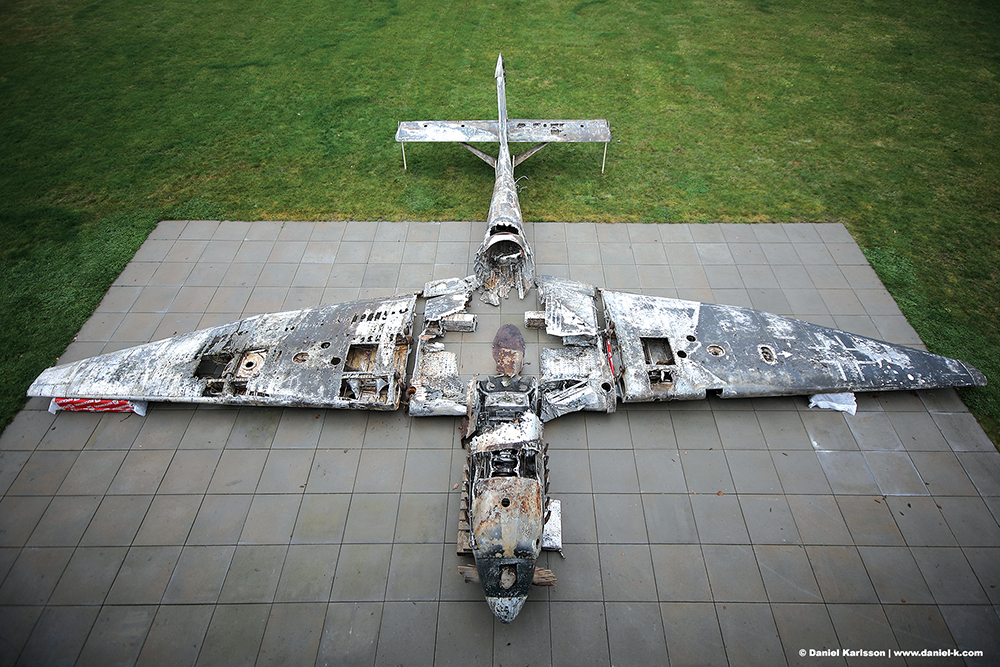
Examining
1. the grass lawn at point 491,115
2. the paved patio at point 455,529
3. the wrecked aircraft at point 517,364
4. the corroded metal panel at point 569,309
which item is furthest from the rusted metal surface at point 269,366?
the corroded metal panel at point 569,309

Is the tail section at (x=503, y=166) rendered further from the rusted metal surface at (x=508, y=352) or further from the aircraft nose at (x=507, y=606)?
the aircraft nose at (x=507, y=606)

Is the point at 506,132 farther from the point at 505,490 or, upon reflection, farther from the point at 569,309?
the point at 505,490

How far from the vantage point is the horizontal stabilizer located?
12.2 m

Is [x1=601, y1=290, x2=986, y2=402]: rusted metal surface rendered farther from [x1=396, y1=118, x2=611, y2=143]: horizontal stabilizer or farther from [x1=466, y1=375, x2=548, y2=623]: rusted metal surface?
[x1=396, y1=118, x2=611, y2=143]: horizontal stabilizer

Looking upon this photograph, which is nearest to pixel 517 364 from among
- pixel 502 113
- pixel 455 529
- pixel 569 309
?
pixel 569 309

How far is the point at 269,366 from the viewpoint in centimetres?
795

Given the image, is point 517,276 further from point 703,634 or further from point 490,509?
point 703,634

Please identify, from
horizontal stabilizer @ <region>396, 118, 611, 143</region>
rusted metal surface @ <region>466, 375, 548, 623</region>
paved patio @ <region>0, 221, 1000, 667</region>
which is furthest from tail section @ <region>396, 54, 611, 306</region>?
rusted metal surface @ <region>466, 375, 548, 623</region>

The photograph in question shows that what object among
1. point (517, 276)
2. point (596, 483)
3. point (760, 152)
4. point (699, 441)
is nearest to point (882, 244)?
point (760, 152)

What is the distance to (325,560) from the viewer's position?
673 centimetres

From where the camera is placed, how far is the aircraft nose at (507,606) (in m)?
5.62

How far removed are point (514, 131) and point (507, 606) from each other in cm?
1051

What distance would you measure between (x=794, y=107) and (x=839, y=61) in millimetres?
4008

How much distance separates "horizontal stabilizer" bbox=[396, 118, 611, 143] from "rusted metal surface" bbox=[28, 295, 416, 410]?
5790mm
